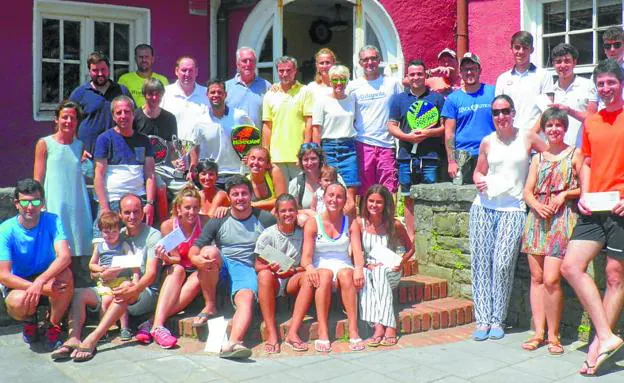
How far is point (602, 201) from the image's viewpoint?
485 cm

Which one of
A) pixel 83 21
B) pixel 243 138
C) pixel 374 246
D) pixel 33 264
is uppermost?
pixel 83 21

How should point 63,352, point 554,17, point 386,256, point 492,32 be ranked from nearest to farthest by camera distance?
point 63,352, point 386,256, point 554,17, point 492,32

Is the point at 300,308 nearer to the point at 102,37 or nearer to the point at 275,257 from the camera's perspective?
the point at 275,257

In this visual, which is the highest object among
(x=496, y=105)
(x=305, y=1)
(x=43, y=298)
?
(x=305, y=1)

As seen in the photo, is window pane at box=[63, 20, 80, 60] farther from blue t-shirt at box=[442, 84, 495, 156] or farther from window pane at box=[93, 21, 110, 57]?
blue t-shirt at box=[442, 84, 495, 156]

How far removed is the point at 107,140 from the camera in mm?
5859

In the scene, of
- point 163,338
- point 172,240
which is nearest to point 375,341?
point 163,338

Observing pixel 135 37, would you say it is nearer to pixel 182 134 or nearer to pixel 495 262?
pixel 182 134

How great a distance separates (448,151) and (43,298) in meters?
3.42

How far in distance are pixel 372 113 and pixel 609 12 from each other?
3085 mm

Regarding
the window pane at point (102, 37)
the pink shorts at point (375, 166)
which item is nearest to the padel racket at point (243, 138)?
the pink shorts at point (375, 166)

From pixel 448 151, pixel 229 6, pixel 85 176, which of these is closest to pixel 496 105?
pixel 448 151

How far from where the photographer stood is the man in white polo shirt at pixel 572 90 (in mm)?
5730

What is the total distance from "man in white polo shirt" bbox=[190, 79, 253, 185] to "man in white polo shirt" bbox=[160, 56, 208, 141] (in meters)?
0.19
